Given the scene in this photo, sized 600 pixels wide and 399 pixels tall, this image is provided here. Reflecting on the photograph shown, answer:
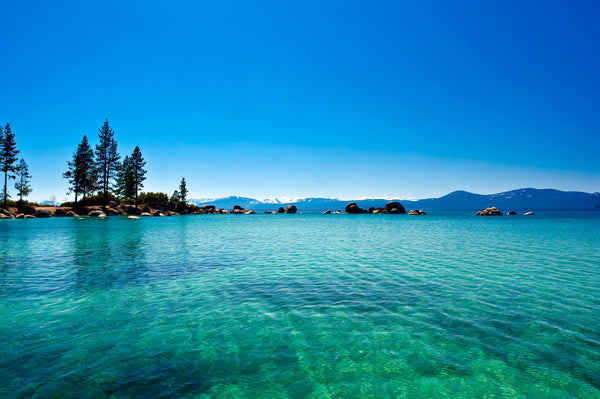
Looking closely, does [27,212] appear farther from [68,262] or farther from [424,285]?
[424,285]

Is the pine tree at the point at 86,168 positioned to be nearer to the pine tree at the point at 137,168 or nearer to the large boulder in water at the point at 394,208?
the pine tree at the point at 137,168

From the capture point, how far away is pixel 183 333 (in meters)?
7.48

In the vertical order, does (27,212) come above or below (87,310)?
above

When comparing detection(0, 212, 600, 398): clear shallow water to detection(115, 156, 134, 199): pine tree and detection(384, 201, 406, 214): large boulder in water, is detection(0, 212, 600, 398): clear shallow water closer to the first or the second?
detection(115, 156, 134, 199): pine tree

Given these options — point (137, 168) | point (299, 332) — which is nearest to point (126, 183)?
point (137, 168)

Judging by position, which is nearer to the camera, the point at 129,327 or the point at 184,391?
the point at 184,391

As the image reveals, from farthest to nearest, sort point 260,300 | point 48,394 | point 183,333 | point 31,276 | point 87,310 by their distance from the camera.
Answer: point 31,276
point 260,300
point 87,310
point 183,333
point 48,394

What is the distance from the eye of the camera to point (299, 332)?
7629mm

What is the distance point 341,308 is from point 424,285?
16.6 feet

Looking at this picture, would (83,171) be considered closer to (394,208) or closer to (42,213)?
(42,213)

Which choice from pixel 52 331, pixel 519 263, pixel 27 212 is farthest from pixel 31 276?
pixel 27 212

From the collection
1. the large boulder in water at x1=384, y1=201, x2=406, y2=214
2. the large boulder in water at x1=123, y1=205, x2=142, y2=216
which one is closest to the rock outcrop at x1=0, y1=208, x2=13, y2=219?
the large boulder in water at x1=123, y1=205, x2=142, y2=216

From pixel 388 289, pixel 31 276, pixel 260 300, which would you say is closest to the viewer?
pixel 260 300

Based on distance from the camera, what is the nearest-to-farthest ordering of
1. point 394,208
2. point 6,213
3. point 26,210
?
point 6,213 < point 26,210 < point 394,208
